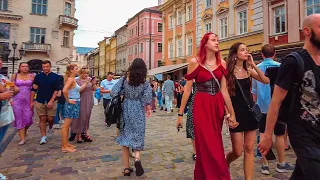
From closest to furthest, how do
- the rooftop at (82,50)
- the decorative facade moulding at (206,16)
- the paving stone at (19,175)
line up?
the paving stone at (19,175) → the decorative facade moulding at (206,16) → the rooftop at (82,50)

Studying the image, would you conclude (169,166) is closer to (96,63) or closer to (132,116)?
(132,116)

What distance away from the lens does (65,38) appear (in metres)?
38.2

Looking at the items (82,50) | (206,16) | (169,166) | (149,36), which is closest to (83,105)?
(169,166)

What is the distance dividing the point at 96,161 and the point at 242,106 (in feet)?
9.86

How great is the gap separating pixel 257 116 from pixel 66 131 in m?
4.14

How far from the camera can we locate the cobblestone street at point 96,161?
4125mm

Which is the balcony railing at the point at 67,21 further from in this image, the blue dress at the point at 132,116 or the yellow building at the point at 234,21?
the blue dress at the point at 132,116

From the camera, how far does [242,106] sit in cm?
340

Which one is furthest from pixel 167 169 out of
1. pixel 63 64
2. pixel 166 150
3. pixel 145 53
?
pixel 145 53

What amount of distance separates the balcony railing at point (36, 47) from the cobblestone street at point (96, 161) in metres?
31.3

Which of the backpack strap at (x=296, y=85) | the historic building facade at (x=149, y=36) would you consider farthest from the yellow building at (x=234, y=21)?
the historic building facade at (x=149, y=36)

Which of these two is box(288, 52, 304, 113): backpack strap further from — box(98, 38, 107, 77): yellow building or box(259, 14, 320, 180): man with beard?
box(98, 38, 107, 77): yellow building

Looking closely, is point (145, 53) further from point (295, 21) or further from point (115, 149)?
point (115, 149)

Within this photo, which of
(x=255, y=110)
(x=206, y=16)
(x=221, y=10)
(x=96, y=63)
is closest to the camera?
(x=255, y=110)
